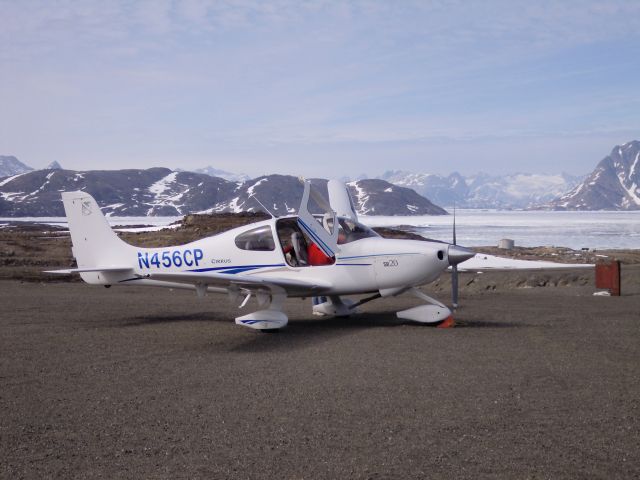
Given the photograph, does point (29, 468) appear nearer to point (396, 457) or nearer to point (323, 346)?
point (396, 457)

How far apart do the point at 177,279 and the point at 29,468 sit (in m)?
5.71

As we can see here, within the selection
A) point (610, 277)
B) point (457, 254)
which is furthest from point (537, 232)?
point (457, 254)

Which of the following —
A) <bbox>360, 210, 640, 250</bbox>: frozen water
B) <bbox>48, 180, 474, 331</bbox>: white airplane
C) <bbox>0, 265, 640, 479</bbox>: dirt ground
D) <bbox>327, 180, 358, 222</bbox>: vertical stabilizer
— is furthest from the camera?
<bbox>360, 210, 640, 250</bbox>: frozen water

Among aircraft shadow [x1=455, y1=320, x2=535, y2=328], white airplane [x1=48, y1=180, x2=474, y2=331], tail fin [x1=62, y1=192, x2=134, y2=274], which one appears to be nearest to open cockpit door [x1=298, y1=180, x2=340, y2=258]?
white airplane [x1=48, y1=180, x2=474, y2=331]

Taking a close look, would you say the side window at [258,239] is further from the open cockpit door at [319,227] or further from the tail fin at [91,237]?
the tail fin at [91,237]

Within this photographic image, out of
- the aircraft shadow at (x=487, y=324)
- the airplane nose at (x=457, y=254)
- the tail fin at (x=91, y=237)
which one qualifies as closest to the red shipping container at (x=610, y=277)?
the aircraft shadow at (x=487, y=324)

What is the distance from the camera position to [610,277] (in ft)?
62.0

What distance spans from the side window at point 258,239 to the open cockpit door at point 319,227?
2.33ft

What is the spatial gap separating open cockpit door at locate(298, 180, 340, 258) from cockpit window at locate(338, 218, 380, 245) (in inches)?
6.2

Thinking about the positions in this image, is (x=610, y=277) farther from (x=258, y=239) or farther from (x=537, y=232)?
(x=537, y=232)

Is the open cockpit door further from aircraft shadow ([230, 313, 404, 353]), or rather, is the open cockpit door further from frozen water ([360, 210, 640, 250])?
frozen water ([360, 210, 640, 250])

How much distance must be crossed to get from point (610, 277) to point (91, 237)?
14.2 meters

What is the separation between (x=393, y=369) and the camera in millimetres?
8094

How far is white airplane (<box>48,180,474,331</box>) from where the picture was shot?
11.6 meters
